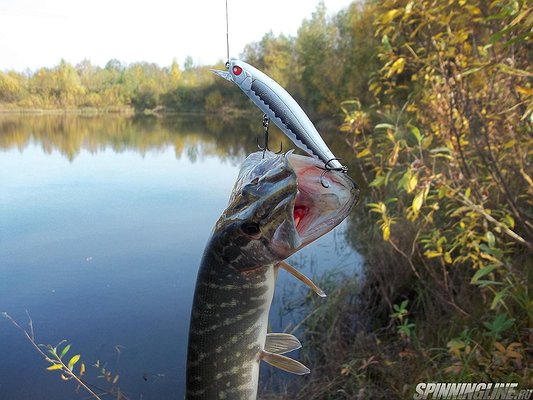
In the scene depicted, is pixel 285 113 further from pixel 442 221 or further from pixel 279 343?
pixel 442 221

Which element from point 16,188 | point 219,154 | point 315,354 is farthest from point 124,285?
point 219,154

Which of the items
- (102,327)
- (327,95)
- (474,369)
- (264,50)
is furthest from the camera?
(264,50)

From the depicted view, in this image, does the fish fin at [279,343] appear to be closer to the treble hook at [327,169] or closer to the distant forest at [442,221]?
the treble hook at [327,169]

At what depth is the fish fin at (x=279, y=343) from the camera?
1.20m

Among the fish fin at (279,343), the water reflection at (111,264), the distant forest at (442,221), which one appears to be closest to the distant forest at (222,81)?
the water reflection at (111,264)

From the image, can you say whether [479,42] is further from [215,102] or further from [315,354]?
[215,102]

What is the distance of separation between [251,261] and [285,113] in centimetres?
37

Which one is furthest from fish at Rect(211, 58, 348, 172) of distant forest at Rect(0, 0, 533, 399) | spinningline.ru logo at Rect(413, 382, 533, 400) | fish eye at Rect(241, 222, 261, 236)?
spinningline.ru logo at Rect(413, 382, 533, 400)

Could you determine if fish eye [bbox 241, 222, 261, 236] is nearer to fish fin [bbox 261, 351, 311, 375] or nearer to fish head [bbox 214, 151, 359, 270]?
fish head [bbox 214, 151, 359, 270]

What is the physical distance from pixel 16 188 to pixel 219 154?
26.4 feet

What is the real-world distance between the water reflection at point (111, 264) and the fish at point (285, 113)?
13.3ft

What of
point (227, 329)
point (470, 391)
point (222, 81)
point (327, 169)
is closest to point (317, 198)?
point (327, 169)

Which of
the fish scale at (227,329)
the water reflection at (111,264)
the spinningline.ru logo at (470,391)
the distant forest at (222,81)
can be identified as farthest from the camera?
the distant forest at (222,81)

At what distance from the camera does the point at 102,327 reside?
5.34 metres
